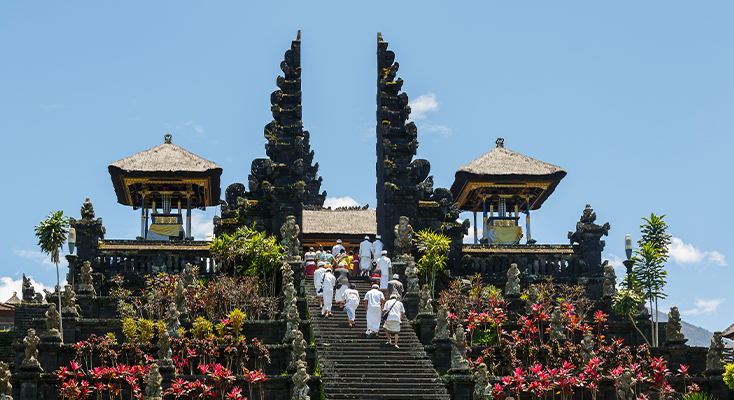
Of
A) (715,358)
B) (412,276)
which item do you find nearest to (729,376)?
(715,358)

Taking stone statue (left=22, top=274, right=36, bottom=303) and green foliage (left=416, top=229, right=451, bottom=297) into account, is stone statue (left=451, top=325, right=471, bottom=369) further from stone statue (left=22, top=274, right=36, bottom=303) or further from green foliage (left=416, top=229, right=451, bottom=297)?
stone statue (left=22, top=274, right=36, bottom=303)

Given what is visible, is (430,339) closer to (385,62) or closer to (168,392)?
(168,392)

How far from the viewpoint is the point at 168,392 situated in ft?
59.3

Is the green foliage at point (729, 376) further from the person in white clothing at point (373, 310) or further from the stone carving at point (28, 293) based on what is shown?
the stone carving at point (28, 293)

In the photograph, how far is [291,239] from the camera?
990 inches

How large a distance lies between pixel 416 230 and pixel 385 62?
6146mm

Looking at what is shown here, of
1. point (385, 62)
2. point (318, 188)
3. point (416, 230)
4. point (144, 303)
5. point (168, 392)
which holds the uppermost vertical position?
point (385, 62)

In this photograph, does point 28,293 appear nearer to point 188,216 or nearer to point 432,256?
point 188,216

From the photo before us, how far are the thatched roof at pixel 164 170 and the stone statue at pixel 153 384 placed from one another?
16.1 metres

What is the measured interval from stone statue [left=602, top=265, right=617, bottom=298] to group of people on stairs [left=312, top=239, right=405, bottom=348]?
237 inches

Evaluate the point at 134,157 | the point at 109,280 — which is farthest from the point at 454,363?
the point at 134,157

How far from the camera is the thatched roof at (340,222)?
3384 centimetres

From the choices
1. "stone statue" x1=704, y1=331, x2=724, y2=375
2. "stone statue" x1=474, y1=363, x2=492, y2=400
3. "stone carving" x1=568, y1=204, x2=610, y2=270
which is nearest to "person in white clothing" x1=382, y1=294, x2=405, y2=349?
"stone statue" x1=474, y1=363, x2=492, y2=400

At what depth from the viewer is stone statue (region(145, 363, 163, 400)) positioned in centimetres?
1744
